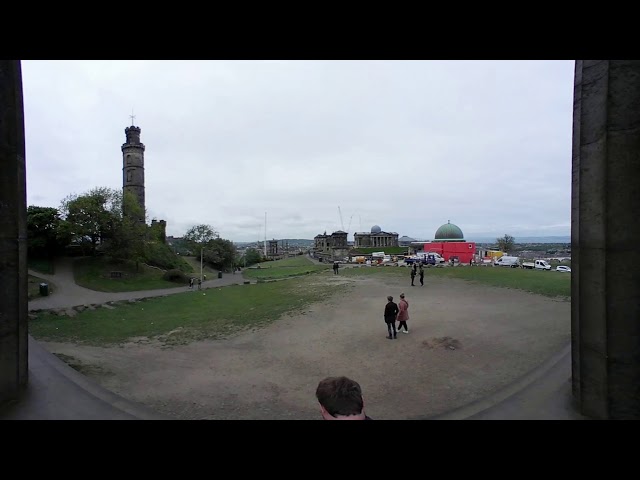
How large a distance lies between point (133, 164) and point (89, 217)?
29762mm

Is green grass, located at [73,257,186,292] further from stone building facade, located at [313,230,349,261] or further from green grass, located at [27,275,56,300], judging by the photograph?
stone building facade, located at [313,230,349,261]

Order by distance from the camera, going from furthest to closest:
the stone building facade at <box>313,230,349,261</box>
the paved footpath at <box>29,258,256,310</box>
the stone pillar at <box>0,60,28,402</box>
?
1. the stone building facade at <box>313,230,349,261</box>
2. the paved footpath at <box>29,258,256,310</box>
3. the stone pillar at <box>0,60,28,402</box>

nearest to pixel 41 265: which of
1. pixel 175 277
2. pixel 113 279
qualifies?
pixel 113 279

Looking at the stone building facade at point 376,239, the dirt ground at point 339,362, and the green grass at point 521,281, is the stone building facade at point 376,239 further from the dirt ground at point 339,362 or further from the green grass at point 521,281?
the dirt ground at point 339,362

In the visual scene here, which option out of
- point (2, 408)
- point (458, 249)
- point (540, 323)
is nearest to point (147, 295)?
point (2, 408)

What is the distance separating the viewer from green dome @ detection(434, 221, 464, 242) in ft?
267

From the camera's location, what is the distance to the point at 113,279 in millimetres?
30297

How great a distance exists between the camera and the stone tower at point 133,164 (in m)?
58.8

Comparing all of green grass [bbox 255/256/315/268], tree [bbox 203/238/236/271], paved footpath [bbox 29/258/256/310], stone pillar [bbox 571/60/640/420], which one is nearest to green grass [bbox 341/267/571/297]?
stone pillar [bbox 571/60/640/420]

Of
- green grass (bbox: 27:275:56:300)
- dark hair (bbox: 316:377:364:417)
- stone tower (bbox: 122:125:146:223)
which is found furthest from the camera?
stone tower (bbox: 122:125:146:223)

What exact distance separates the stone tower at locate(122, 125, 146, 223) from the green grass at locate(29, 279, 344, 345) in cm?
4475

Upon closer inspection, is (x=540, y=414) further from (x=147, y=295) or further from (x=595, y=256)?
(x=147, y=295)

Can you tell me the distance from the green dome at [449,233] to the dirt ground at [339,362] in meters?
70.4
